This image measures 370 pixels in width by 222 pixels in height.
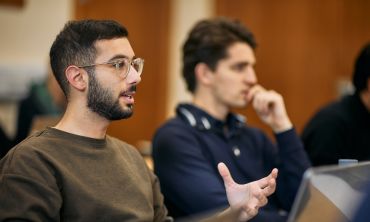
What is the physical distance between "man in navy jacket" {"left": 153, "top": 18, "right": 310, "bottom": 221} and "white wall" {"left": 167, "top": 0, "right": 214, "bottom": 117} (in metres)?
1.79

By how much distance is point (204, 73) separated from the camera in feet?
7.63

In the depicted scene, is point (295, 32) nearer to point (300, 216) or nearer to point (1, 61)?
point (1, 61)

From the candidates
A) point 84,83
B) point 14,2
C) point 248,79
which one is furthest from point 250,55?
point 14,2

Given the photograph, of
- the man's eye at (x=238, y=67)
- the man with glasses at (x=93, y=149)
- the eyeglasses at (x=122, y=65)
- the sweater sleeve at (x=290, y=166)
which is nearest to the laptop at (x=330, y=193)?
the man with glasses at (x=93, y=149)

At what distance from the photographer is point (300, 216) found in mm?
1112

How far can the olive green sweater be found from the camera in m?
1.32

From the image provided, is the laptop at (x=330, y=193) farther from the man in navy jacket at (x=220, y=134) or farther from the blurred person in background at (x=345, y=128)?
the blurred person in background at (x=345, y=128)

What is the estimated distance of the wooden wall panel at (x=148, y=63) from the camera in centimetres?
407

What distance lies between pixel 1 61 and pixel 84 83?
2.39 metres

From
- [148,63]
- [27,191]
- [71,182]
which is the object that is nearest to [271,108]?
[71,182]

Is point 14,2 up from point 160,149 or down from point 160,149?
up

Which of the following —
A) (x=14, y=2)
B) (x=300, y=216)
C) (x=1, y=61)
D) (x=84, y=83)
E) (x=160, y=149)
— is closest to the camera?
(x=300, y=216)

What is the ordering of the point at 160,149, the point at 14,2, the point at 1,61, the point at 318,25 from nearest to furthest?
the point at 160,149 < the point at 14,2 < the point at 1,61 < the point at 318,25

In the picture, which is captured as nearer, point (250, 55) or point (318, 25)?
point (250, 55)
